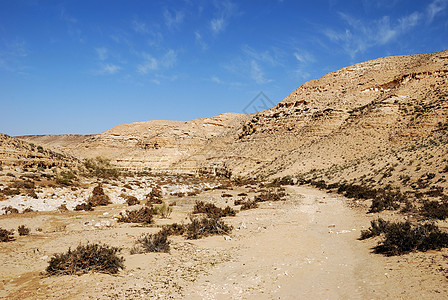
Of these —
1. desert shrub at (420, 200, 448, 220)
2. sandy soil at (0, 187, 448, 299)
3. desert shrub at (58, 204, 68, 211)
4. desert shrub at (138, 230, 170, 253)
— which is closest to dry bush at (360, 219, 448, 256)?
sandy soil at (0, 187, 448, 299)

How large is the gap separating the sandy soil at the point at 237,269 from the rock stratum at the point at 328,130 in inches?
805

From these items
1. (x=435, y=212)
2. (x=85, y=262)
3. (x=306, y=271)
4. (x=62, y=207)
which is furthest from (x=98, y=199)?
(x=435, y=212)

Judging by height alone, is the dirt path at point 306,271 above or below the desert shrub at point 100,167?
below

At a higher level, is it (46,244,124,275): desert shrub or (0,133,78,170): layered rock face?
(0,133,78,170): layered rock face

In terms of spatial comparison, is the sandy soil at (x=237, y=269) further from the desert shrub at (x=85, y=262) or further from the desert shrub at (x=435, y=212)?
the desert shrub at (x=435, y=212)

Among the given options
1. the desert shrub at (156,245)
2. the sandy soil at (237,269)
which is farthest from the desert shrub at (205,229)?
the desert shrub at (156,245)

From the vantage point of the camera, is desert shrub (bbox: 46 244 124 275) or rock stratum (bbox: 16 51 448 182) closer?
desert shrub (bbox: 46 244 124 275)

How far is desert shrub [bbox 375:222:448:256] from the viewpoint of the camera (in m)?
5.90

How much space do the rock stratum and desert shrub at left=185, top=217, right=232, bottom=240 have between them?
2119 centimetres

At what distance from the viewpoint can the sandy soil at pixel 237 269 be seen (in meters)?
4.60

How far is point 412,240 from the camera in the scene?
607cm

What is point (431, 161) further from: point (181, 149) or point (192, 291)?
point (181, 149)

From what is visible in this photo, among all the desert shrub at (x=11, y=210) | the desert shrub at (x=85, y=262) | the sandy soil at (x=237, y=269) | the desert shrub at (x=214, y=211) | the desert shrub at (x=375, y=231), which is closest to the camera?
the sandy soil at (x=237, y=269)

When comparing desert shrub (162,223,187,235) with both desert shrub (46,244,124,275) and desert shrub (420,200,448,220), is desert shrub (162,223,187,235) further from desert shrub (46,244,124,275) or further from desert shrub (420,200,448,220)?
desert shrub (420,200,448,220)
